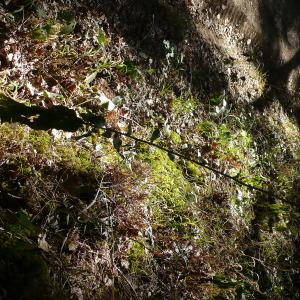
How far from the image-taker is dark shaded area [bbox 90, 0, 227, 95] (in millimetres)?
4402

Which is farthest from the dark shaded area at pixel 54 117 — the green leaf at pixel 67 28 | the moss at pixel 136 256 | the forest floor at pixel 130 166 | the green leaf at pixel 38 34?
the green leaf at pixel 67 28

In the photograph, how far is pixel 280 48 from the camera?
7.38 metres

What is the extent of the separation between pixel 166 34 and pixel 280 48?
3.28m

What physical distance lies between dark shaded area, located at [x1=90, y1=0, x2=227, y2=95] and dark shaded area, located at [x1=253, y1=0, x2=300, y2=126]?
4.58ft

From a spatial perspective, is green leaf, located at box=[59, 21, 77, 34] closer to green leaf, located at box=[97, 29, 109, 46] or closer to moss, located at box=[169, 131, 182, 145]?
green leaf, located at box=[97, 29, 109, 46]

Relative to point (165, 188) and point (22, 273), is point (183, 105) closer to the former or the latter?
point (165, 188)

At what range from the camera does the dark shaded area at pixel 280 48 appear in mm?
6945

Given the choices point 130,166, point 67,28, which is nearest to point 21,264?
point 130,166

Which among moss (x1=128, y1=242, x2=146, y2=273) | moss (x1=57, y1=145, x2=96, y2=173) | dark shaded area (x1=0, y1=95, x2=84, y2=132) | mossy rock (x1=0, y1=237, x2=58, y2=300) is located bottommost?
moss (x1=128, y1=242, x2=146, y2=273)

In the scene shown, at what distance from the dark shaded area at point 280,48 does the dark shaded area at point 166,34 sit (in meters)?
1.40

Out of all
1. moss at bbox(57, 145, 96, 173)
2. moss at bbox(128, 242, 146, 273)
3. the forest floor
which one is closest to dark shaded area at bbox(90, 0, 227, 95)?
the forest floor

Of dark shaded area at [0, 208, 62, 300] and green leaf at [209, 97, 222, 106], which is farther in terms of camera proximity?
green leaf at [209, 97, 222, 106]

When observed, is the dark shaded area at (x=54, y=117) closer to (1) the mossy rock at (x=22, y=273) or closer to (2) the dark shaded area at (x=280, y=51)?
(1) the mossy rock at (x=22, y=273)

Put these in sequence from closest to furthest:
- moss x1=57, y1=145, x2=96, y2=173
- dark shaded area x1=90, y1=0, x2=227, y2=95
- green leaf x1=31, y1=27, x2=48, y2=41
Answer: moss x1=57, y1=145, x2=96, y2=173
green leaf x1=31, y1=27, x2=48, y2=41
dark shaded area x1=90, y1=0, x2=227, y2=95
